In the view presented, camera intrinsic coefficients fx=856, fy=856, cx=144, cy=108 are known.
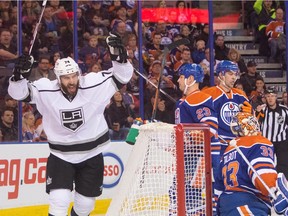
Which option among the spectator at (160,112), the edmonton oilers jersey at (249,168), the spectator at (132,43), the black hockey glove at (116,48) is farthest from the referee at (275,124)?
the edmonton oilers jersey at (249,168)

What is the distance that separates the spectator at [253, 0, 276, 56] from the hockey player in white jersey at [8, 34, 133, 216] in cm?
479

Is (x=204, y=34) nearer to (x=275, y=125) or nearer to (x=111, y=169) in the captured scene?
(x=275, y=125)

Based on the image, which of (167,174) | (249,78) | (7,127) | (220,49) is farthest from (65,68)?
(249,78)

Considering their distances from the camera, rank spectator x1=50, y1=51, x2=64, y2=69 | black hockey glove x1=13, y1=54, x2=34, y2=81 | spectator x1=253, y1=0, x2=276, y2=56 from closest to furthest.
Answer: black hockey glove x1=13, y1=54, x2=34, y2=81
spectator x1=50, y1=51, x2=64, y2=69
spectator x1=253, y1=0, x2=276, y2=56

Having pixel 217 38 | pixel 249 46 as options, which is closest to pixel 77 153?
pixel 217 38

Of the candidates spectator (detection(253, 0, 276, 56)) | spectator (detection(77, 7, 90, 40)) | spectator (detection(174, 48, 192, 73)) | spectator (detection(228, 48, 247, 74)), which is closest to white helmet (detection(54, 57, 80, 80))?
spectator (detection(77, 7, 90, 40))

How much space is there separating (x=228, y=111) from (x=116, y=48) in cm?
121

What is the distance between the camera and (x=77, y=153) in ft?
18.1

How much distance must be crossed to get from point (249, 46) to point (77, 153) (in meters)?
5.27

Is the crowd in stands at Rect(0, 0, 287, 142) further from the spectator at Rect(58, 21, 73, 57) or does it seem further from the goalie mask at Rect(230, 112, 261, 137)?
the goalie mask at Rect(230, 112, 261, 137)

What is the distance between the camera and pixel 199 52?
864cm

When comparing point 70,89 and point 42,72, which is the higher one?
point 42,72

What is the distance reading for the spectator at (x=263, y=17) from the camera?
394 inches

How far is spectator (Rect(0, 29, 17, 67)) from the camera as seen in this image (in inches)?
286
